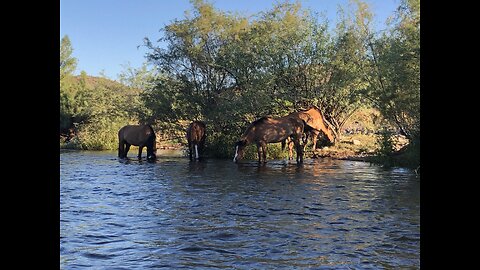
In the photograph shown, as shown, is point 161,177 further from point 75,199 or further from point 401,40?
point 401,40

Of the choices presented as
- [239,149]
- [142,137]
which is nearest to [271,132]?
[239,149]

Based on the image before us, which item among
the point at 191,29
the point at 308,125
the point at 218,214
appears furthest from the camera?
the point at 191,29

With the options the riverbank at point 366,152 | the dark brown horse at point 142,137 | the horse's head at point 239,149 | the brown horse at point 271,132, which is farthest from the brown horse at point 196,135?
the riverbank at point 366,152

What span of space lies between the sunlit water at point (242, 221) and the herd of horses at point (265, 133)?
3.80 meters

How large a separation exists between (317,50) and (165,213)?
13244 mm

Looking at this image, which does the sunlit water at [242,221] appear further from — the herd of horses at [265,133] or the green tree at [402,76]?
the herd of horses at [265,133]

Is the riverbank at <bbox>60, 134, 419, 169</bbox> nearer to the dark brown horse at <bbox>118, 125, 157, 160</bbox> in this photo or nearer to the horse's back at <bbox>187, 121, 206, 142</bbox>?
the dark brown horse at <bbox>118, 125, 157, 160</bbox>

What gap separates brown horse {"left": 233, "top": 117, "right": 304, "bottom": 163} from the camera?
17.2 m

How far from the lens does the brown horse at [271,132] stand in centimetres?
1722

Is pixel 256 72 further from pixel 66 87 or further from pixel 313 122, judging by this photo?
pixel 66 87

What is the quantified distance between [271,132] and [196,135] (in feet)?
12.1

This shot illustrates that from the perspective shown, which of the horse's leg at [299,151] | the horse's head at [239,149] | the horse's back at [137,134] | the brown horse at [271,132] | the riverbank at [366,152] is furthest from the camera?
the horse's back at [137,134]

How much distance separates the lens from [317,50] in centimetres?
1955

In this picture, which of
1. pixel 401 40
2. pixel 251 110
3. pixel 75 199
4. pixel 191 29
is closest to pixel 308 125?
pixel 251 110
